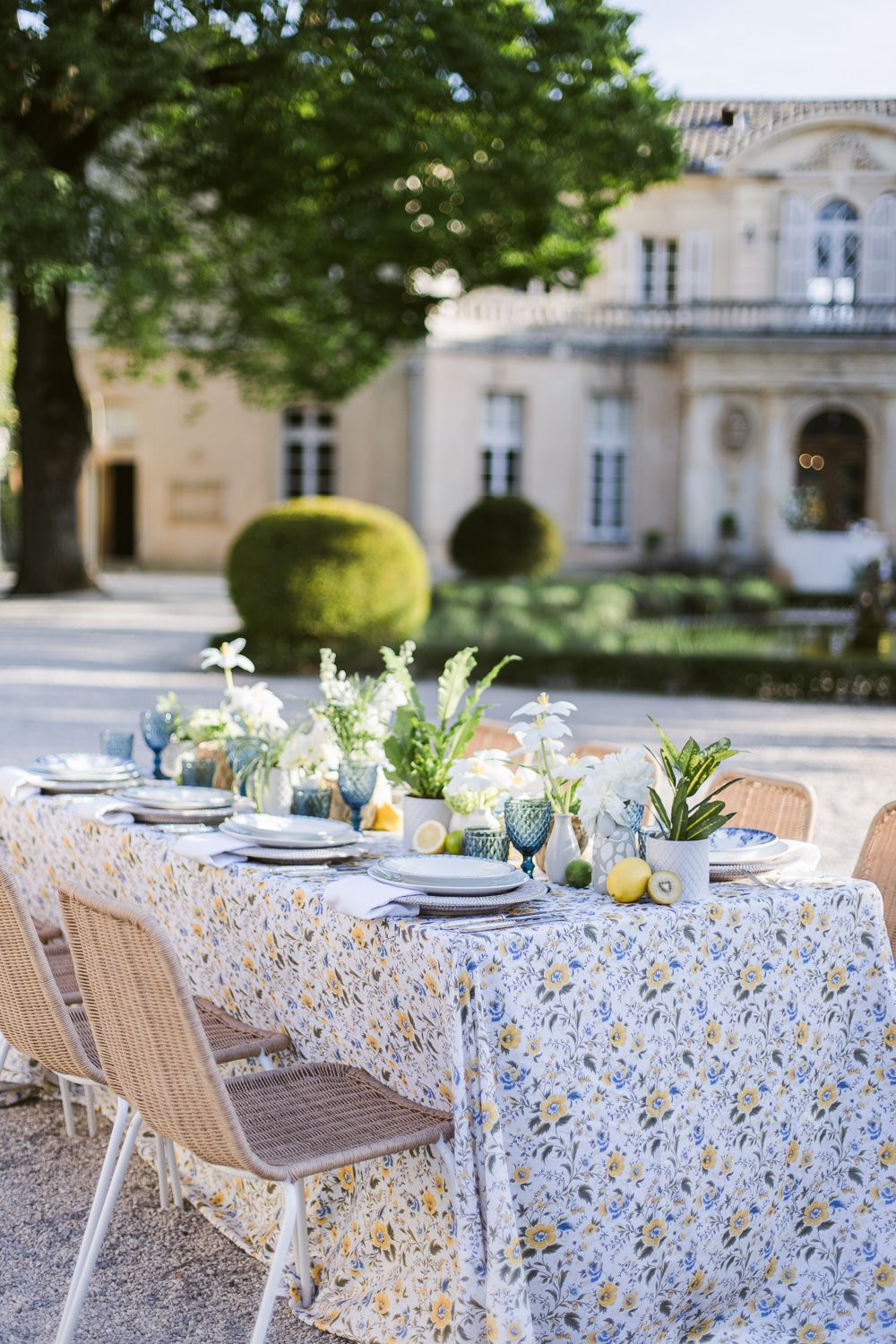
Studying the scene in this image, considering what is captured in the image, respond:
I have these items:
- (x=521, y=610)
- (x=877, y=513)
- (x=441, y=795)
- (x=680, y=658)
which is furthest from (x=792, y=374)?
(x=441, y=795)

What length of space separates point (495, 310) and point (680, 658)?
50.7 ft

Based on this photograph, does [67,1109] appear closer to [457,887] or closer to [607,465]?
[457,887]

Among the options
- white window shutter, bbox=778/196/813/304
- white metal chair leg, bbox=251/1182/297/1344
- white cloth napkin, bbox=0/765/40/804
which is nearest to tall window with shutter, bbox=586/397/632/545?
white window shutter, bbox=778/196/813/304

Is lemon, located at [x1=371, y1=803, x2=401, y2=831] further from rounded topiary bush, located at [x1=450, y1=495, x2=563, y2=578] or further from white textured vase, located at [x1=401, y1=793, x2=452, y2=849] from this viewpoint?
rounded topiary bush, located at [x1=450, y1=495, x2=563, y2=578]

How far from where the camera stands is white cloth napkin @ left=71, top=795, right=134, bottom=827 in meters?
3.57

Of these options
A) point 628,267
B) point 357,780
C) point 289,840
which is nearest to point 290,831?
point 289,840

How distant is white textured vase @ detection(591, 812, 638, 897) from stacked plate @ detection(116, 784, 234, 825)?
100 centimetres

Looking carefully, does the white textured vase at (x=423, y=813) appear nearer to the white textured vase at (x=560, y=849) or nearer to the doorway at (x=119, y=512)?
the white textured vase at (x=560, y=849)

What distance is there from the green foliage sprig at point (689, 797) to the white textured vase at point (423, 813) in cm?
51

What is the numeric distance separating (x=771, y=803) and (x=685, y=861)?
3.97 feet

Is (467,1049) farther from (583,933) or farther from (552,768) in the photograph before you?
(552,768)

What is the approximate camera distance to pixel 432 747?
3301 millimetres

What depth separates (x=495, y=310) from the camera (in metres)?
26.5

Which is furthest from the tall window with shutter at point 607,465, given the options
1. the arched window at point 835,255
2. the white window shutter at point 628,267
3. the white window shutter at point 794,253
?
the arched window at point 835,255
